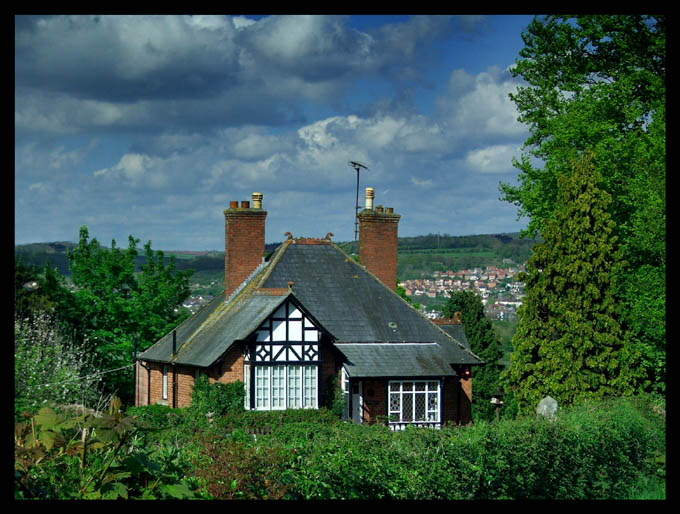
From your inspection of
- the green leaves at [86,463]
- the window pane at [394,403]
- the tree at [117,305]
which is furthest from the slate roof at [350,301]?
the green leaves at [86,463]

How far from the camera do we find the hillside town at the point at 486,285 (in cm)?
10275

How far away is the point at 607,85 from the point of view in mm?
27328

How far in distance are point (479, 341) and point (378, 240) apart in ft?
59.2

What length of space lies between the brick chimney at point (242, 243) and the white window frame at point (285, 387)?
6.51 m

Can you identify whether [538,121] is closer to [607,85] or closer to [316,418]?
[607,85]

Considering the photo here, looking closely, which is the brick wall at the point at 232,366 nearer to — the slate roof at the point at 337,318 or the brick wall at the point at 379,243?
the slate roof at the point at 337,318

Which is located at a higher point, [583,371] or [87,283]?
[87,283]


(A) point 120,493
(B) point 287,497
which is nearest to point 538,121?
(B) point 287,497

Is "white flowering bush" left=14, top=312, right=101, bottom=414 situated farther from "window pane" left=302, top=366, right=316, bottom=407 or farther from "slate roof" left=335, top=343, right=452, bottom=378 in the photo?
"slate roof" left=335, top=343, right=452, bottom=378

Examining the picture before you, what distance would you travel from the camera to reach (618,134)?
27.2 meters

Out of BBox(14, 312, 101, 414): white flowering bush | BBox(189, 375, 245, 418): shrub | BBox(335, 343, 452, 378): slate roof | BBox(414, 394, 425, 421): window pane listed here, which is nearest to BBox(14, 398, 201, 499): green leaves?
BBox(14, 312, 101, 414): white flowering bush

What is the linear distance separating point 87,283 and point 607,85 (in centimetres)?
3031

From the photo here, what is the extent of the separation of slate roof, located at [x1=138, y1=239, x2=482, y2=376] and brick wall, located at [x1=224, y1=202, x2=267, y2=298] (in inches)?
→ 19.8
